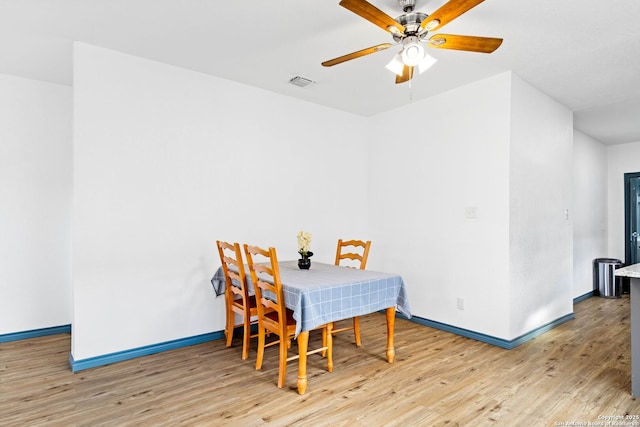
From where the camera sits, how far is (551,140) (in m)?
4.05

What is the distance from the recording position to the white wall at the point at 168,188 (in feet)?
9.64

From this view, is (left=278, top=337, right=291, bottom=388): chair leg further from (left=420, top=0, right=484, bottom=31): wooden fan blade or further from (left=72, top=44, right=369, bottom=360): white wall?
(left=420, top=0, right=484, bottom=31): wooden fan blade

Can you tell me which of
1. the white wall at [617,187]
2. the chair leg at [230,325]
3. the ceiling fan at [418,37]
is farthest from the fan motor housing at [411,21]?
the white wall at [617,187]

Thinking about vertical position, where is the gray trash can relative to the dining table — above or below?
below

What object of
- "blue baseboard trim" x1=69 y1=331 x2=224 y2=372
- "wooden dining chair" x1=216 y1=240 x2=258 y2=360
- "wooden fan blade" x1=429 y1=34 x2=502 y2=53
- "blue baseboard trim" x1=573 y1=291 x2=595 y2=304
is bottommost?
"blue baseboard trim" x1=573 y1=291 x2=595 y2=304

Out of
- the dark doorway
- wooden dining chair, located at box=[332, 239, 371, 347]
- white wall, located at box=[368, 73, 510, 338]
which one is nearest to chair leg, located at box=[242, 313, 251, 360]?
wooden dining chair, located at box=[332, 239, 371, 347]

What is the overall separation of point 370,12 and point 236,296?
105 inches

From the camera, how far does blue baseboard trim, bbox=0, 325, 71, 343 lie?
11.4 feet

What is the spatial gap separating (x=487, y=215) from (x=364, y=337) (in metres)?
1.69

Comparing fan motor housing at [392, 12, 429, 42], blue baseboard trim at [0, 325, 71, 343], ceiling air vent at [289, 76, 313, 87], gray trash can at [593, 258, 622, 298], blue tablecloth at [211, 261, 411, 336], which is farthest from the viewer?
gray trash can at [593, 258, 622, 298]

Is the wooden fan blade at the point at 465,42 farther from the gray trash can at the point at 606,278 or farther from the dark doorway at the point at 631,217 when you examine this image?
the dark doorway at the point at 631,217

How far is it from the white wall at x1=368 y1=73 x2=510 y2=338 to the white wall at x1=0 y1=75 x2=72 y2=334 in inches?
137

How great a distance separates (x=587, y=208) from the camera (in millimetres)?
5672

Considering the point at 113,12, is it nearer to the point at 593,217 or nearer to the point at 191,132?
the point at 191,132
